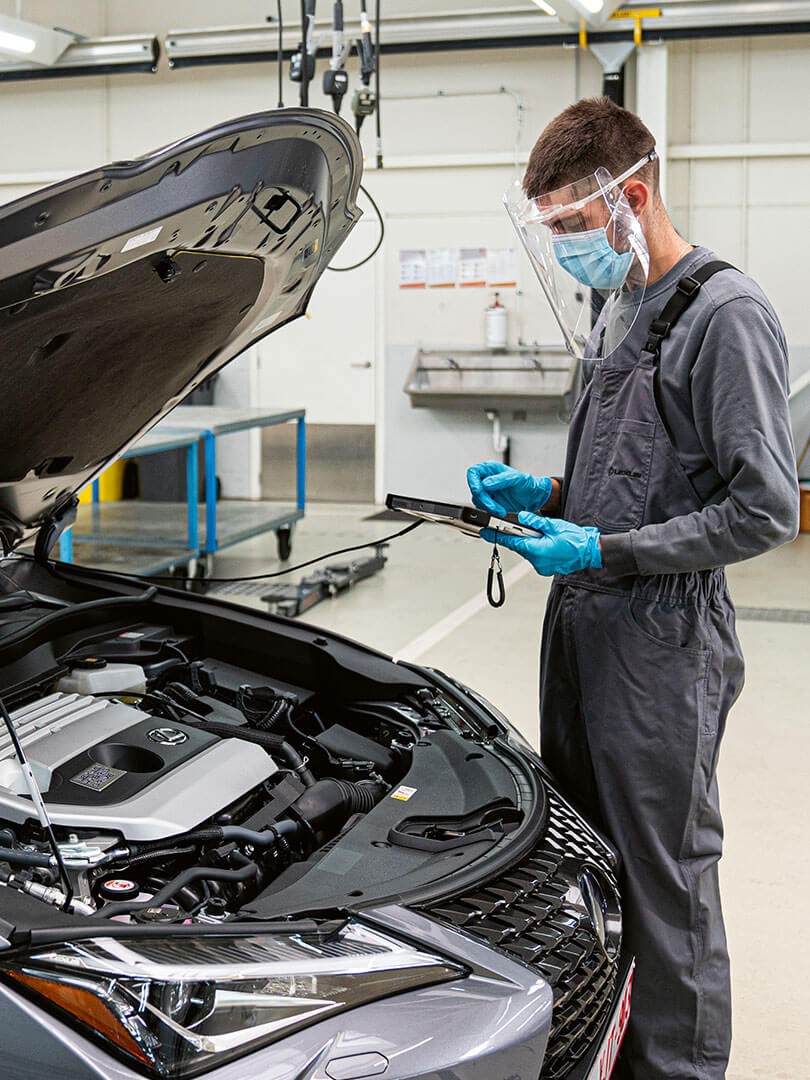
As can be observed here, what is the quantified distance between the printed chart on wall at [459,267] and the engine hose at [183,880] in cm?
710

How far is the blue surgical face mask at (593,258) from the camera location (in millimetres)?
1723

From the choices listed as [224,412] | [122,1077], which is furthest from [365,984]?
[224,412]

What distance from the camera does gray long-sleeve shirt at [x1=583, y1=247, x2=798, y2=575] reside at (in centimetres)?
159

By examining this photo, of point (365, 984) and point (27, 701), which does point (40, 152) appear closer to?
point (27, 701)

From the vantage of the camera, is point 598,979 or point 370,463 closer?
point 598,979

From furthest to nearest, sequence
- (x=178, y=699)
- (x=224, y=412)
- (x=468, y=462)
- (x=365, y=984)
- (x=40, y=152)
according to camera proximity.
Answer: (x=40, y=152)
(x=468, y=462)
(x=224, y=412)
(x=178, y=699)
(x=365, y=984)

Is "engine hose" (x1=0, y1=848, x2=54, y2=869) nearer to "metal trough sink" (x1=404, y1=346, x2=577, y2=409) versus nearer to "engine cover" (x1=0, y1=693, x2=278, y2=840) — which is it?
"engine cover" (x1=0, y1=693, x2=278, y2=840)

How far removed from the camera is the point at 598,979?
4.46 feet

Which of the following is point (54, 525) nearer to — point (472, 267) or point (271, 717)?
point (271, 717)

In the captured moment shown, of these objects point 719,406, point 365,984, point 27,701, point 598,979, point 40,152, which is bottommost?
point 598,979

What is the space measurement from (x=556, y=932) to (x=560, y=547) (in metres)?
0.55

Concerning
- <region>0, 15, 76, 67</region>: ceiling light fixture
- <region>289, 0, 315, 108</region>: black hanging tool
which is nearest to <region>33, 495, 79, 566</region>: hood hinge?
<region>289, 0, 315, 108</region>: black hanging tool

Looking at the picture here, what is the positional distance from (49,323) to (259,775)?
0.66 meters

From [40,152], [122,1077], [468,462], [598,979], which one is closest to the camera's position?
[122,1077]
